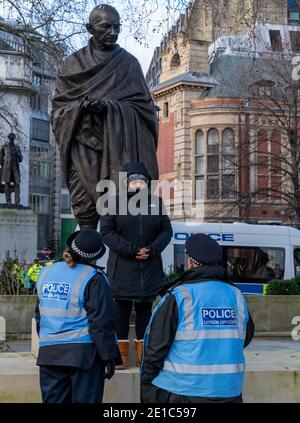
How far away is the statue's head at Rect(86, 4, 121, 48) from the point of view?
661 cm

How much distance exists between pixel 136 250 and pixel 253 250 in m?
18.0

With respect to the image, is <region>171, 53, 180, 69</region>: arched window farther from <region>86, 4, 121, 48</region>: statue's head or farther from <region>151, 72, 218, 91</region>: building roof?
<region>86, 4, 121, 48</region>: statue's head

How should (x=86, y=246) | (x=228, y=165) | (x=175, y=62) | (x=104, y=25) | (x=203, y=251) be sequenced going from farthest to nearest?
(x=175, y=62) → (x=228, y=165) → (x=104, y=25) → (x=86, y=246) → (x=203, y=251)

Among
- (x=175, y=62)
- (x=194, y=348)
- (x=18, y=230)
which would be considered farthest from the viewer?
(x=175, y=62)

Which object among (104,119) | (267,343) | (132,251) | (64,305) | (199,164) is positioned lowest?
(267,343)

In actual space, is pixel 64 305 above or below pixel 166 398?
above

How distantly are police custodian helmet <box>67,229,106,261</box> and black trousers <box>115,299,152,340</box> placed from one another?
978 millimetres

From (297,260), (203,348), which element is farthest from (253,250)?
(203,348)

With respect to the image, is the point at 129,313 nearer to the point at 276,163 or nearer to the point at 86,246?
the point at 86,246

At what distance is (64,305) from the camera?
494 cm

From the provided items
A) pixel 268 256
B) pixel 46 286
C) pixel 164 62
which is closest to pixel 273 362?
pixel 46 286

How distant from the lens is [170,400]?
4129 millimetres

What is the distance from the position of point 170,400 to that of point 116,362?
3.25 feet

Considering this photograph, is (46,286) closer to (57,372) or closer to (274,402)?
(57,372)
